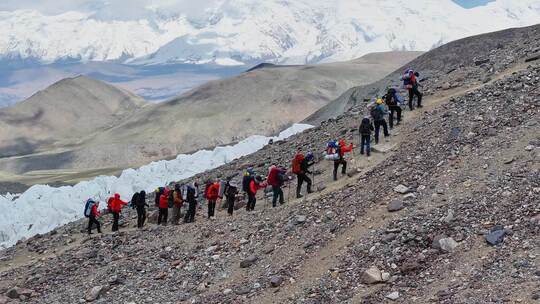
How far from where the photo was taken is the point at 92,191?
4853 centimetres

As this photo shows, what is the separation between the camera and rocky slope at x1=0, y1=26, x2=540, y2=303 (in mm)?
14656

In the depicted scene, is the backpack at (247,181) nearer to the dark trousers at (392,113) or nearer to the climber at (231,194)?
the climber at (231,194)

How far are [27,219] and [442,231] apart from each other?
3563cm

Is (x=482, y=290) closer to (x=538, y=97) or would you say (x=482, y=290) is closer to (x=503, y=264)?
(x=503, y=264)

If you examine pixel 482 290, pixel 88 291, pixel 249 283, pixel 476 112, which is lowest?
pixel 88 291

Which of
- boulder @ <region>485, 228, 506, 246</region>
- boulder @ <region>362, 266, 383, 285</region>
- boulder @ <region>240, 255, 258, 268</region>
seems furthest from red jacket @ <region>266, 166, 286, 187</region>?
boulder @ <region>485, 228, 506, 246</region>

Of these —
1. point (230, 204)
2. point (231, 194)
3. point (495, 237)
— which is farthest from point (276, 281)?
point (231, 194)

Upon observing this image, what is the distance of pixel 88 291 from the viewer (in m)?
21.0

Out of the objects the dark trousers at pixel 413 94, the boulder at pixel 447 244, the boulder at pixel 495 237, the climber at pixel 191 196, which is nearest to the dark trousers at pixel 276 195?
the climber at pixel 191 196

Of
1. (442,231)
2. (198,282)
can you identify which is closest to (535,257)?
(442,231)

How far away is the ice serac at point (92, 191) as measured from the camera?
43.1 metres

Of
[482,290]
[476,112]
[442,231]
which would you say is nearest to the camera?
[482,290]

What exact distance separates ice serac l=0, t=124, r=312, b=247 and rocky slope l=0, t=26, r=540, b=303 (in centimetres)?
1541

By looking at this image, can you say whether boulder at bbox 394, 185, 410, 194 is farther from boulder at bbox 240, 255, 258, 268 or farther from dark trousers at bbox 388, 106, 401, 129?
dark trousers at bbox 388, 106, 401, 129
